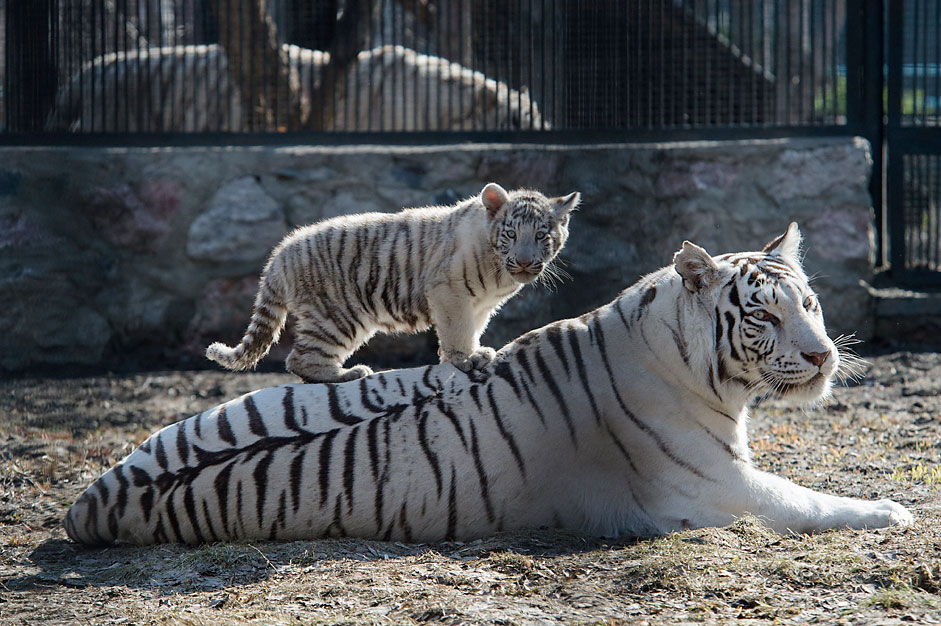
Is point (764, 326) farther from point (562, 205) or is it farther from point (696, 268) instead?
point (562, 205)

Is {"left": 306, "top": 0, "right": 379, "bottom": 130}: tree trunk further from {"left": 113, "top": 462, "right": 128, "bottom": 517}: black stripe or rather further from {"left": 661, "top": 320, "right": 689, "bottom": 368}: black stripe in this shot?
{"left": 661, "top": 320, "right": 689, "bottom": 368}: black stripe

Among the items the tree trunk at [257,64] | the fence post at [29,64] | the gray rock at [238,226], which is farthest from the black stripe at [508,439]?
the fence post at [29,64]

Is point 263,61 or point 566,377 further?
point 263,61

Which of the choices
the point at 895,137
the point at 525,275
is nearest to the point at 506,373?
the point at 525,275

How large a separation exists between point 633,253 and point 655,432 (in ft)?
13.3

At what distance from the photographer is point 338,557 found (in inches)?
145

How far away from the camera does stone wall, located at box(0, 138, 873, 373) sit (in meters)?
7.79

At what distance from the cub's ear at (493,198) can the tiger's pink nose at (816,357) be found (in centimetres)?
183

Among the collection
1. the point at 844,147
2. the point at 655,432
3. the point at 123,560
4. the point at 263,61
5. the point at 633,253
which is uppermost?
the point at 263,61

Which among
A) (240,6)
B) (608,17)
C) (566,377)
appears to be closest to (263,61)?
(240,6)

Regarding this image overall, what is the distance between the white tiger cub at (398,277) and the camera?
4.91 meters

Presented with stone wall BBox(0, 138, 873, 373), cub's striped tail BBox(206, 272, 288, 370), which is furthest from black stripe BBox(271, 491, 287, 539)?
stone wall BBox(0, 138, 873, 373)

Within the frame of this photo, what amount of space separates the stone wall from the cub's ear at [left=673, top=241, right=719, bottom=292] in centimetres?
383

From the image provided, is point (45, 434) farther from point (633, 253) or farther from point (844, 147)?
point (844, 147)
